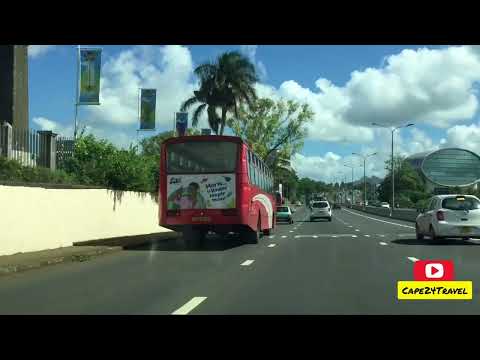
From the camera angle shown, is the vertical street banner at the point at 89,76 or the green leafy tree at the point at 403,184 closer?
the vertical street banner at the point at 89,76

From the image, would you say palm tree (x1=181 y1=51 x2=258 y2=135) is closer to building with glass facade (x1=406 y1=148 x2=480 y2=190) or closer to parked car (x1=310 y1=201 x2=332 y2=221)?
parked car (x1=310 y1=201 x2=332 y2=221)

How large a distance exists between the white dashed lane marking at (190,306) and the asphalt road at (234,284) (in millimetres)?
14

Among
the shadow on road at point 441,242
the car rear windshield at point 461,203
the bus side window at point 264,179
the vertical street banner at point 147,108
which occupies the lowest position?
the shadow on road at point 441,242

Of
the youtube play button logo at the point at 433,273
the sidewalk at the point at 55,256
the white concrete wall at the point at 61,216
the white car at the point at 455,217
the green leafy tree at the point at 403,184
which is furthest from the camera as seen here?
the green leafy tree at the point at 403,184

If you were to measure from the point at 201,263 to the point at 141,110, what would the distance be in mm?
18569

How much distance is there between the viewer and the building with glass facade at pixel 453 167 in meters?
152

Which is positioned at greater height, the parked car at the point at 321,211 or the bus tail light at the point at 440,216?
the bus tail light at the point at 440,216

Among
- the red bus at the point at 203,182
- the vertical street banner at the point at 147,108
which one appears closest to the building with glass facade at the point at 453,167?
the vertical street banner at the point at 147,108

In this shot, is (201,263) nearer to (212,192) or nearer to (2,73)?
(212,192)

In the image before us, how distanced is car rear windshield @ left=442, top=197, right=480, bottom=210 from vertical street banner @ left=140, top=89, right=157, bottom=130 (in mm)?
16995

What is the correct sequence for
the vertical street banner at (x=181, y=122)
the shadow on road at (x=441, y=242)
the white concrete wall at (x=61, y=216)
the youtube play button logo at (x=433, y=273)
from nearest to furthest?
the youtube play button logo at (x=433, y=273), the white concrete wall at (x=61, y=216), the shadow on road at (x=441, y=242), the vertical street banner at (x=181, y=122)

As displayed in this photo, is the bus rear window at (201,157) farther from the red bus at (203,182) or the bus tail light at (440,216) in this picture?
the bus tail light at (440,216)

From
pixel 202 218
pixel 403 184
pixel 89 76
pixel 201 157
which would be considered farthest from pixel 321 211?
pixel 403 184

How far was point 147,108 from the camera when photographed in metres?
31.5
